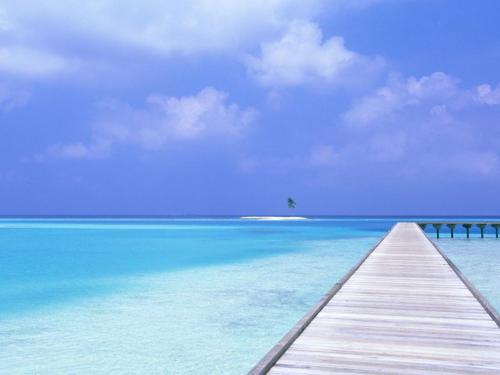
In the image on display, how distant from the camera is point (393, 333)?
4621mm

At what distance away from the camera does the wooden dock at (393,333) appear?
368 cm

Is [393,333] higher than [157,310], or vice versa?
[393,333]

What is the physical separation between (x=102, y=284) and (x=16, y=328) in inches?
206

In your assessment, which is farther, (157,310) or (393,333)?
(157,310)

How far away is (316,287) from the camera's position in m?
11.9

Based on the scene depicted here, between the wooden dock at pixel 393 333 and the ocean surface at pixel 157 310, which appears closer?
the wooden dock at pixel 393 333

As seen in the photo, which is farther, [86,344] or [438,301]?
[86,344]

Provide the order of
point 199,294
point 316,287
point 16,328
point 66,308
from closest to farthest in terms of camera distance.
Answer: point 16,328 < point 66,308 < point 199,294 < point 316,287

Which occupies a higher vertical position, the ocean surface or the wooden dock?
the wooden dock

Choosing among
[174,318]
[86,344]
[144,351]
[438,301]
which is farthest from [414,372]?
[174,318]

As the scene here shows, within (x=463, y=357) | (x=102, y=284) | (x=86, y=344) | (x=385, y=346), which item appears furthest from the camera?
(x=102, y=284)

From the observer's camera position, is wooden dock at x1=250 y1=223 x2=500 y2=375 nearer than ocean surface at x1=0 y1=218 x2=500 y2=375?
Yes

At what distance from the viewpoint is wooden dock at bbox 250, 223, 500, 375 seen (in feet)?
12.1

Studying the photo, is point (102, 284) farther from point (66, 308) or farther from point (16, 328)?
point (16, 328)
